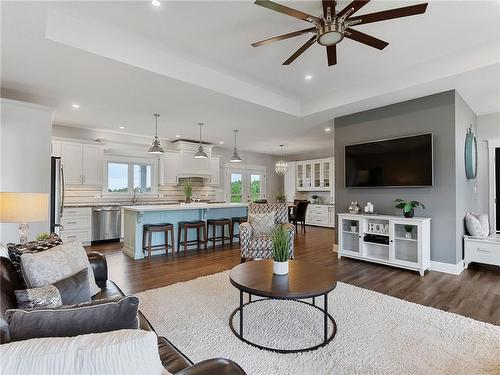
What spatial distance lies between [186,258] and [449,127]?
15.2ft

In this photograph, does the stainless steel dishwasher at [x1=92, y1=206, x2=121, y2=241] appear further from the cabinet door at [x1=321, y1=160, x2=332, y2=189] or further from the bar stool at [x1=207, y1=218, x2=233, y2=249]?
the cabinet door at [x1=321, y1=160, x2=332, y2=189]

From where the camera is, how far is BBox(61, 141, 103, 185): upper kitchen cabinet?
5613mm

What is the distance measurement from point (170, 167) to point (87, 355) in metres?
6.72

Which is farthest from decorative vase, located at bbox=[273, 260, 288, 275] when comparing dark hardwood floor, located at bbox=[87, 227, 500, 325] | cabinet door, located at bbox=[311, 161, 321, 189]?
cabinet door, located at bbox=[311, 161, 321, 189]

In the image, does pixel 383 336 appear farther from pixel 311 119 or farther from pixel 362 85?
pixel 311 119

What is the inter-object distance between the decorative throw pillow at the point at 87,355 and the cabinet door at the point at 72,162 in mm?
5985

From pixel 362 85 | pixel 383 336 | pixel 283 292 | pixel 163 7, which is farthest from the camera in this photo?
pixel 362 85

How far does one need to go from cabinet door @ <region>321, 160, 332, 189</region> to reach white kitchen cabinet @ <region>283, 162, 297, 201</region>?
4.11ft

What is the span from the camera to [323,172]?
8883mm

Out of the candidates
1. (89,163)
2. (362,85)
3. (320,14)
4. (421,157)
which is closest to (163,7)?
(320,14)

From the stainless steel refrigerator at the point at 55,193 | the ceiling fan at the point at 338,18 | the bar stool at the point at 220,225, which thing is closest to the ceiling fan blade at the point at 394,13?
the ceiling fan at the point at 338,18

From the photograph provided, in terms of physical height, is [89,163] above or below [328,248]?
above

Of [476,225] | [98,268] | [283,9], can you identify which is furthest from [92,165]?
[476,225]

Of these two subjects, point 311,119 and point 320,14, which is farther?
point 311,119
